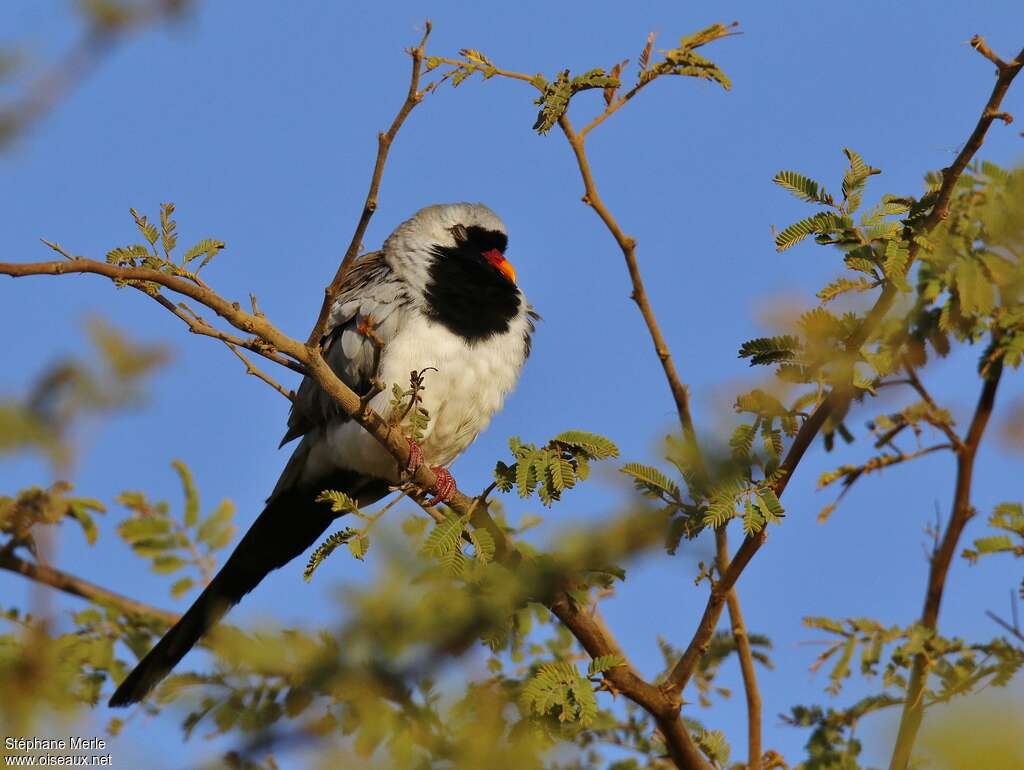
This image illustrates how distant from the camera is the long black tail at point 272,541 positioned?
5.55 meters

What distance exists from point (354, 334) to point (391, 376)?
15.1 inches

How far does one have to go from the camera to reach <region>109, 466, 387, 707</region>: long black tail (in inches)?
219

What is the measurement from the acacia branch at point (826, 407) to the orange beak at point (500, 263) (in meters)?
3.02

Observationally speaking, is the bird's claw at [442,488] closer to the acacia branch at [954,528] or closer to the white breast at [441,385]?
the white breast at [441,385]

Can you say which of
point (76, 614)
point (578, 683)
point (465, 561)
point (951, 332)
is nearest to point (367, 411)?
point (465, 561)

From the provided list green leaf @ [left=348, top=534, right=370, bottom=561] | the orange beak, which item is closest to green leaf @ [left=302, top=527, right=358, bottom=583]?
green leaf @ [left=348, top=534, right=370, bottom=561]

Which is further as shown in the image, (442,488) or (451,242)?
(451,242)

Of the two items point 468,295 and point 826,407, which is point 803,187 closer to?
point 826,407

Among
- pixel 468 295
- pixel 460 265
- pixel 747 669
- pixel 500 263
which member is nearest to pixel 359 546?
pixel 747 669

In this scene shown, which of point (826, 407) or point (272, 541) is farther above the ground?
point (272, 541)

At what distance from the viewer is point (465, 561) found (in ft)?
14.0

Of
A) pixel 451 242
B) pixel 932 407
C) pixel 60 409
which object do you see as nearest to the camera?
pixel 60 409

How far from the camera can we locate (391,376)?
18.4 ft

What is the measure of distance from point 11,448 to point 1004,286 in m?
3.31
